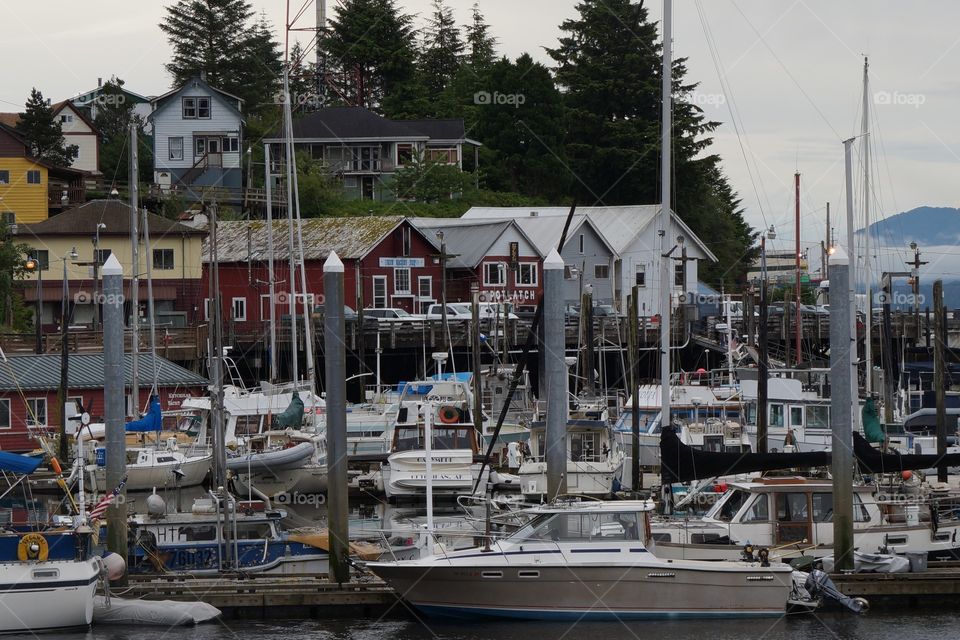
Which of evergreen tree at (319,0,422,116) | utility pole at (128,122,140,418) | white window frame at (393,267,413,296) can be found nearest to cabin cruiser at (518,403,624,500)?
utility pole at (128,122,140,418)

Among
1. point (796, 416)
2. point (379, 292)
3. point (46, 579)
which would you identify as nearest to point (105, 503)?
point (46, 579)

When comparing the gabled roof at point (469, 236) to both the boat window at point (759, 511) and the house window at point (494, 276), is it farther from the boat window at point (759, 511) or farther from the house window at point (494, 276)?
the boat window at point (759, 511)

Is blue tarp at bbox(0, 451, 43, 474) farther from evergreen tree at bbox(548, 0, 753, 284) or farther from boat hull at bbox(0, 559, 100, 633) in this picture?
evergreen tree at bbox(548, 0, 753, 284)

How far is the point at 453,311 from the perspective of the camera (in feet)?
204

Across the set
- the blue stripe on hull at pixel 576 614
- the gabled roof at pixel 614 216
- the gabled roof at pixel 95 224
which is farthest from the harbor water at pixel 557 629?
the gabled roof at pixel 614 216

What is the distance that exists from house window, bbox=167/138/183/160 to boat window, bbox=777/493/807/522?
58143mm

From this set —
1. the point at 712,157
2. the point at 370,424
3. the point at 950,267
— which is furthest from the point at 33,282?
the point at 950,267

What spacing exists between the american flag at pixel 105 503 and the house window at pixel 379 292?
42.0m

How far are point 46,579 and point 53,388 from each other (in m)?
21.8

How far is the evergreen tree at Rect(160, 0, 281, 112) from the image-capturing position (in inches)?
3248

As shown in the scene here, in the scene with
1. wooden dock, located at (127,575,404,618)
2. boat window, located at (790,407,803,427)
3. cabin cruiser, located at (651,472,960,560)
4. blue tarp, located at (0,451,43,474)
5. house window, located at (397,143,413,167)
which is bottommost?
wooden dock, located at (127,575,404,618)

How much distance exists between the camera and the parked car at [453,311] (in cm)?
5931

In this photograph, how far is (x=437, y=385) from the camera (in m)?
43.1

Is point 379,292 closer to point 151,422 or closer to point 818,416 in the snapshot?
point 151,422
